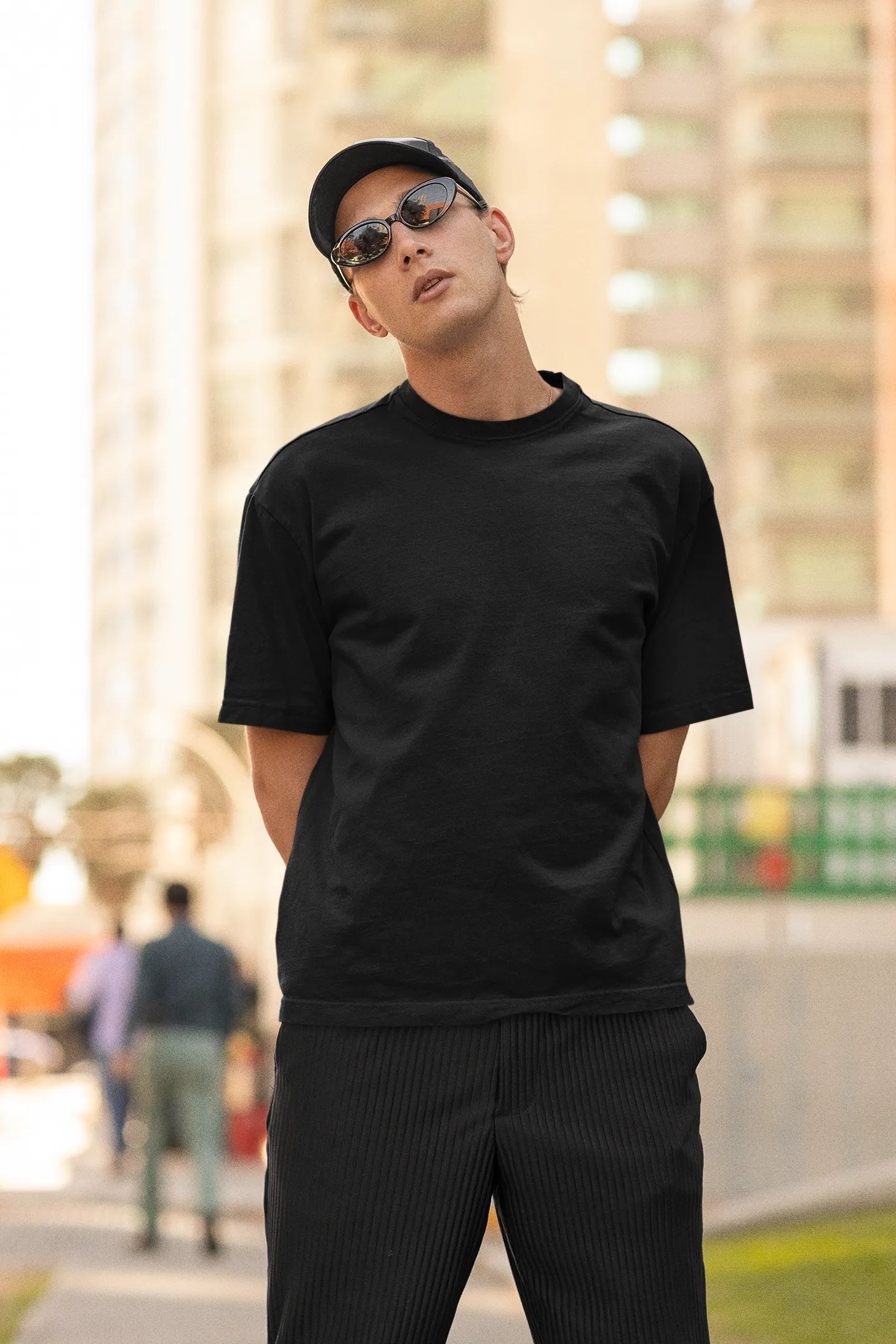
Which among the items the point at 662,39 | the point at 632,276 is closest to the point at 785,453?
the point at 632,276

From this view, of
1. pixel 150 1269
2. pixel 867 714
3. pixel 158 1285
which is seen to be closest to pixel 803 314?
pixel 867 714

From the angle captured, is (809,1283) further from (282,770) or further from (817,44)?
(817,44)

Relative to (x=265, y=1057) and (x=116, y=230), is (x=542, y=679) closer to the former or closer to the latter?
(x=265, y=1057)

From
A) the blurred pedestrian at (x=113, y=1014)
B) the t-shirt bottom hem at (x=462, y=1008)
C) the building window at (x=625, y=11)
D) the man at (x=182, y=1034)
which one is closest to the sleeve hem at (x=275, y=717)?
the t-shirt bottom hem at (x=462, y=1008)

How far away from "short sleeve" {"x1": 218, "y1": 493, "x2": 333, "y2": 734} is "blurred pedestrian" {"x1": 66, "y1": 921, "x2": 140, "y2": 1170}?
1162 cm

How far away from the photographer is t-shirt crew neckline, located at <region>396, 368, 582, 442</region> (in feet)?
7.54

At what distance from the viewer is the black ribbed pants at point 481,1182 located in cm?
211

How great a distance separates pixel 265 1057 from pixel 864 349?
62.1 m

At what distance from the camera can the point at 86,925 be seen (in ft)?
102

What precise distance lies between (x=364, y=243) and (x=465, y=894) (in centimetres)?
76

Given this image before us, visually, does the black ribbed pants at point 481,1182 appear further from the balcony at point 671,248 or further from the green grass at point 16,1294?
the balcony at point 671,248

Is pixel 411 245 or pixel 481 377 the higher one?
pixel 411 245

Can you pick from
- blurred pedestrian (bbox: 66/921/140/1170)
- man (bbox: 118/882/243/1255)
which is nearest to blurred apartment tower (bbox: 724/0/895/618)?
blurred pedestrian (bbox: 66/921/140/1170)

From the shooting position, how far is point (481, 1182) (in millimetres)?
2117
